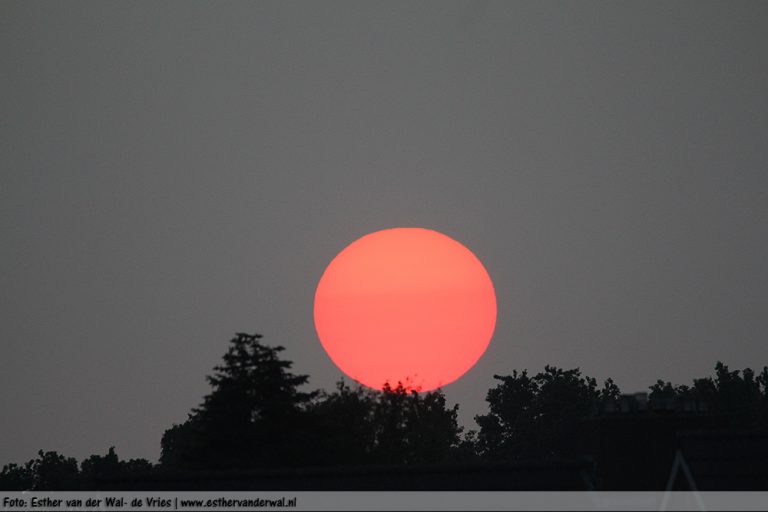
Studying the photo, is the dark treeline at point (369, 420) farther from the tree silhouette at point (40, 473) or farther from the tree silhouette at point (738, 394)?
the tree silhouette at point (40, 473)

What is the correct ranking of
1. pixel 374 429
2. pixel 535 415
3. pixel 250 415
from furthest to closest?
pixel 535 415
pixel 374 429
pixel 250 415

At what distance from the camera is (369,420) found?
3095 inches

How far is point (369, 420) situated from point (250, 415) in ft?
68.6

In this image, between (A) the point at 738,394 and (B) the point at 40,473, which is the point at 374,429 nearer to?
(A) the point at 738,394

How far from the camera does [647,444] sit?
33.1 metres

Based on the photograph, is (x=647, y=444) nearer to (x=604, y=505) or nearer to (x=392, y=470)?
(x=604, y=505)

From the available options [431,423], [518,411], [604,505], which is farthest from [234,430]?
[518,411]

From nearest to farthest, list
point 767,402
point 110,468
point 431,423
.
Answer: point 431,423 → point 767,402 → point 110,468

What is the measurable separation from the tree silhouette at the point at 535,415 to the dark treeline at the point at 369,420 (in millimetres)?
157

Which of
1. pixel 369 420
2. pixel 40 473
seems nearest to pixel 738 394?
pixel 369 420

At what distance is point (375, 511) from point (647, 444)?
28.8 feet

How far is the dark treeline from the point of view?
5691 cm

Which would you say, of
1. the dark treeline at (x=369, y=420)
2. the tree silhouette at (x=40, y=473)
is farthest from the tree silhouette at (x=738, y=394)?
the tree silhouette at (x=40, y=473)

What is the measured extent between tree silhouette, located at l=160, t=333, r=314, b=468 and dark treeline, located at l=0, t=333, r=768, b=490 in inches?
2.0
